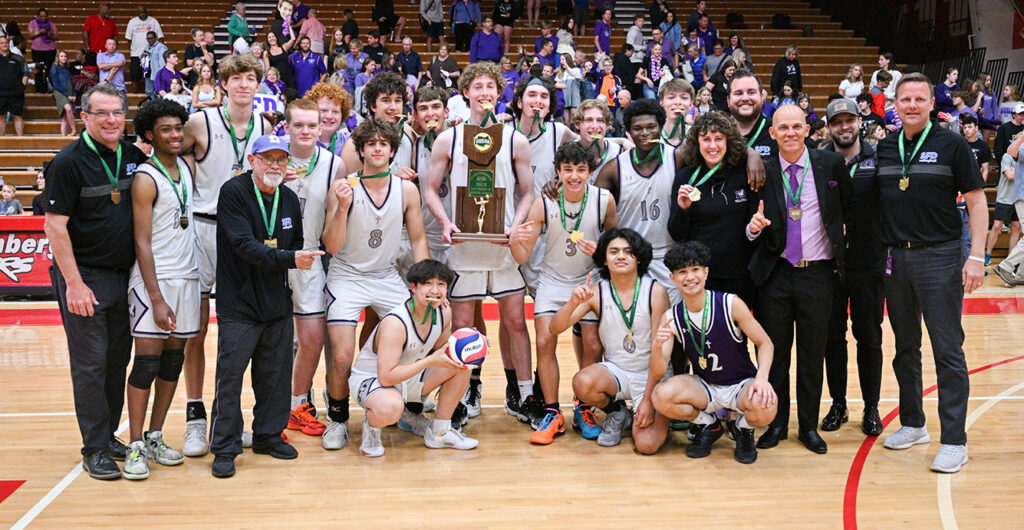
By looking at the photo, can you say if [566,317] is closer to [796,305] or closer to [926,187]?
[796,305]

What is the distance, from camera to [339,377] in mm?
5402

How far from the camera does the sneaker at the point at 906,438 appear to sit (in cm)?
539

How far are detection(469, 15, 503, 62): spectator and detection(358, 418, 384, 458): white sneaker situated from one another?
12.1 meters

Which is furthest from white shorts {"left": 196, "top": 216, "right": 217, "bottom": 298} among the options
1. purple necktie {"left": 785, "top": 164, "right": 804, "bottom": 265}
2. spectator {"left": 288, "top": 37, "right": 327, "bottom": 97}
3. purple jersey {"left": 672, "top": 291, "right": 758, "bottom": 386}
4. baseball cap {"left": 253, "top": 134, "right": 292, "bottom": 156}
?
spectator {"left": 288, "top": 37, "right": 327, "bottom": 97}

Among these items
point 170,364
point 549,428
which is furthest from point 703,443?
point 170,364

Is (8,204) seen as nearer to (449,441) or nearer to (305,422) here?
(305,422)

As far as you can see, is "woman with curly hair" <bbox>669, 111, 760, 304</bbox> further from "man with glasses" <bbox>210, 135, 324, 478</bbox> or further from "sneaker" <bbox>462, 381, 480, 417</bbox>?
"man with glasses" <bbox>210, 135, 324, 478</bbox>

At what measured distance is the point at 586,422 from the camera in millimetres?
5645

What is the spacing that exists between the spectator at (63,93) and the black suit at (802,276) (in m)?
13.5

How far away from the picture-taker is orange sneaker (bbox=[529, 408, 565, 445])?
18.1ft

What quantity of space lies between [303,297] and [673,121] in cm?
263

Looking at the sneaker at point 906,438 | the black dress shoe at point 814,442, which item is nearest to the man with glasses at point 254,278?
the black dress shoe at point 814,442

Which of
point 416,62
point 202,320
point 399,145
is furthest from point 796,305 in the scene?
point 416,62

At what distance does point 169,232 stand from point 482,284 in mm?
1849
